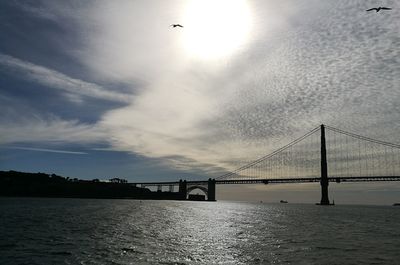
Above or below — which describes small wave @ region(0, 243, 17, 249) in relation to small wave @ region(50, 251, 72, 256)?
above

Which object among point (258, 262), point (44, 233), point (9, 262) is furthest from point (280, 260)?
point (44, 233)

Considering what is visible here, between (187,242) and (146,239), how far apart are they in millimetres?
3484

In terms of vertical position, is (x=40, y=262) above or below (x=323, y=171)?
below

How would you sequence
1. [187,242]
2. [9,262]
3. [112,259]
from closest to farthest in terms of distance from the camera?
[9,262] → [112,259] → [187,242]

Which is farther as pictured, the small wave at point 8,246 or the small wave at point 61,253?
the small wave at point 8,246

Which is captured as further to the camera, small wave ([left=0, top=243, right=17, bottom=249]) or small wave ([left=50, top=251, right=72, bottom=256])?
Result: small wave ([left=0, top=243, right=17, bottom=249])

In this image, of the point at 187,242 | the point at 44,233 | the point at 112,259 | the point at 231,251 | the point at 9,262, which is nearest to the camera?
the point at 9,262

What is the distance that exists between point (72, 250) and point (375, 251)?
2221cm

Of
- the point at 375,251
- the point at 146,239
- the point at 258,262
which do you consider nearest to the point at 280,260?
the point at 258,262

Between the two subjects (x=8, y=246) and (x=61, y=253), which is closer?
(x=61, y=253)

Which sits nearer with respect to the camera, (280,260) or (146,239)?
(280,260)

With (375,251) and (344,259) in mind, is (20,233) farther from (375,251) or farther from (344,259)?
(375,251)

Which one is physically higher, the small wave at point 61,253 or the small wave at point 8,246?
the small wave at point 8,246

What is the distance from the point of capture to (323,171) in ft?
505
